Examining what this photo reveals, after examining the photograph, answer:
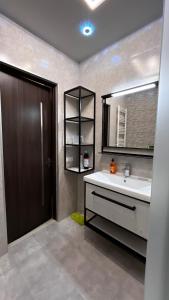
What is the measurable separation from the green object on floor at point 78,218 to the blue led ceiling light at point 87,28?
2.44 metres

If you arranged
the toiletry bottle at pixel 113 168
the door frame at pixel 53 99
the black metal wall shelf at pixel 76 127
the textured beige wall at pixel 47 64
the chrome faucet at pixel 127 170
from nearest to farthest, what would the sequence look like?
the textured beige wall at pixel 47 64, the door frame at pixel 53 99, the chrome faucet at pixel 127 170, the toiletry bottle at pixel 113 168, the black metal wall shelf at pixel 76 127

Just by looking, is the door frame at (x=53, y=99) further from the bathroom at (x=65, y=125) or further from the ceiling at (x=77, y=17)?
the ceiling at (x=77, y=17)

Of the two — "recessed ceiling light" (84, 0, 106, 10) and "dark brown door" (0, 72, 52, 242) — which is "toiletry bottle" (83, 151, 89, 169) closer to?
"dark brown door" (0, 72, 52, 242)

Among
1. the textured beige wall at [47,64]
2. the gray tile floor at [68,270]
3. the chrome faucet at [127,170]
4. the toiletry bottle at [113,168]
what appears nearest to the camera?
the gray tile floor at [68,270]

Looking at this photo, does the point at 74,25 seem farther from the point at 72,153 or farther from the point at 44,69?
the point at 72,153

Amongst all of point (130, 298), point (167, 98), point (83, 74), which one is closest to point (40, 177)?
point (130, 298)

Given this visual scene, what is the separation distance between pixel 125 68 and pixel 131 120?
0.61 m

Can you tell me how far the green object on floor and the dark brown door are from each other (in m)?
0.45

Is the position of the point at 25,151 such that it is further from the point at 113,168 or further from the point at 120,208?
the point at 120,208

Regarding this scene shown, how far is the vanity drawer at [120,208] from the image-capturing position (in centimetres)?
117

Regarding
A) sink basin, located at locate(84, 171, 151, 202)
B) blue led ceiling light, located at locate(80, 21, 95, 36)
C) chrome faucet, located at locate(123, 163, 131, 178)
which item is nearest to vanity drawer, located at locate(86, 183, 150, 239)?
sink basin, located at locate(84, 171, 151, 202)

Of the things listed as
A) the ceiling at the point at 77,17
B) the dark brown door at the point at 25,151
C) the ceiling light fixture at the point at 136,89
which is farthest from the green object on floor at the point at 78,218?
the ceiling at the point at 77,17

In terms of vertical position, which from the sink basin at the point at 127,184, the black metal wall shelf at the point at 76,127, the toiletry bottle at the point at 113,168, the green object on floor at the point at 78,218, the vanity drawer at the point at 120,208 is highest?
the black metal wall shelf at the point at 76,127

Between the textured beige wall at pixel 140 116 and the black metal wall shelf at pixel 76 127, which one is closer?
the textured beige wall at pixel 140 116
